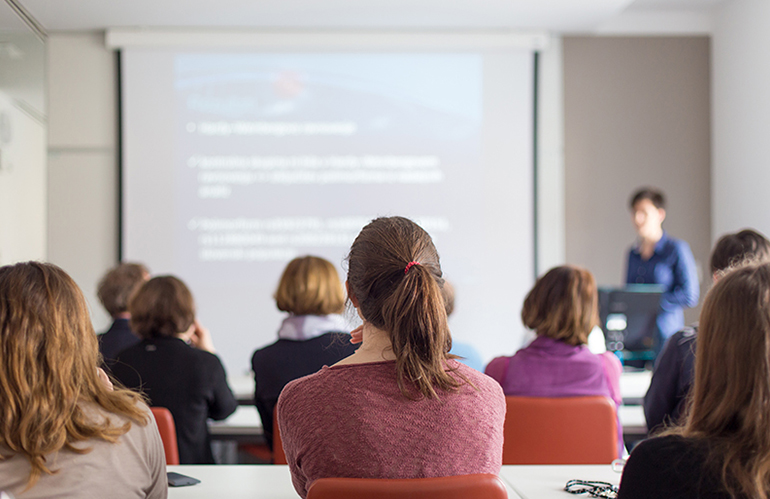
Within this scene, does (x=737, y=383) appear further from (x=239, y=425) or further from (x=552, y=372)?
(x=239, y=425)

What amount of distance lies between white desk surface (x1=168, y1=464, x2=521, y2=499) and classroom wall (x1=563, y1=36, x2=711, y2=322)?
11.6 feet

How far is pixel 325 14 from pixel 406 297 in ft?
11.5

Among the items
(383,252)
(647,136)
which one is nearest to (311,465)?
(383,252)

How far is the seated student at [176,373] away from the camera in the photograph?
2.04 meters

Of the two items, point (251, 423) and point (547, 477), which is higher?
point (547, 477)

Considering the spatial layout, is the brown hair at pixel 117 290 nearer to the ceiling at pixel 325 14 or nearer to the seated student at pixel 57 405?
the seated student at pixel 57 405

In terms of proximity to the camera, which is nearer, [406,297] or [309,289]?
[406,297]

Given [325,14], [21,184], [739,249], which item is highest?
[325,14]

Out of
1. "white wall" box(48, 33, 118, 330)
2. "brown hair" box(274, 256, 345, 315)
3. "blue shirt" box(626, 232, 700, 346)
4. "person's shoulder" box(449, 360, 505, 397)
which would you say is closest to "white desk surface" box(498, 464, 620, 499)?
"person's shoulder" box(449, 360, 505, 397)

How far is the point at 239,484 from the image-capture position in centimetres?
143

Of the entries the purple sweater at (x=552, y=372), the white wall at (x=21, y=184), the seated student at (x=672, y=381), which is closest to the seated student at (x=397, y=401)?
the purple sweater at (x=552, y=372)

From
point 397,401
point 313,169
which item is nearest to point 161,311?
point 397,401

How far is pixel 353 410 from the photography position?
106 centimetres

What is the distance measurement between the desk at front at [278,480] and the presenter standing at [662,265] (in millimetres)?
2527
